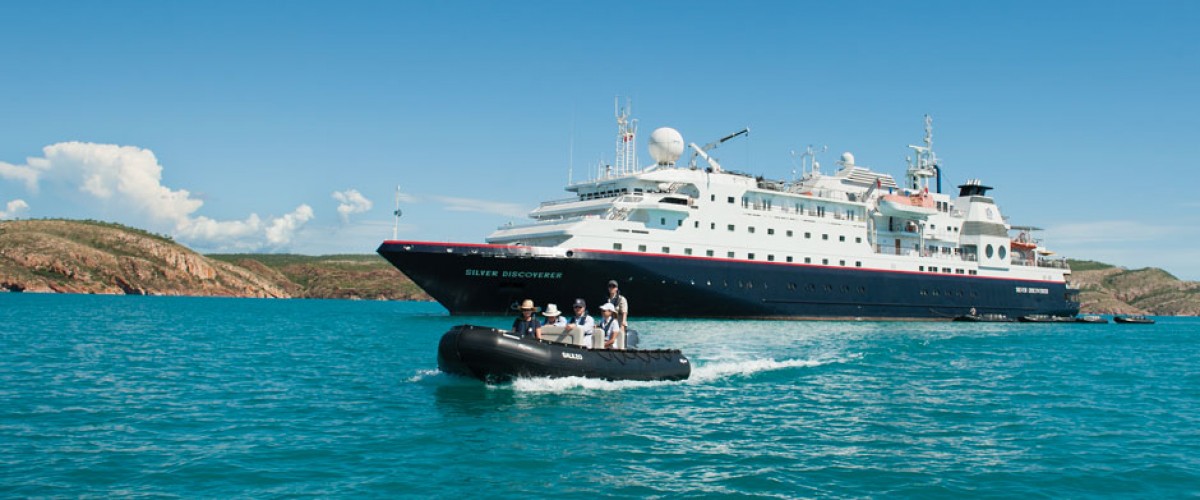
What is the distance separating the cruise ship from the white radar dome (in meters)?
0.07

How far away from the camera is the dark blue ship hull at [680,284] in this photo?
33.7m

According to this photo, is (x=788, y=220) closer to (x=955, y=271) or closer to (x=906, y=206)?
(x=906, y=206)

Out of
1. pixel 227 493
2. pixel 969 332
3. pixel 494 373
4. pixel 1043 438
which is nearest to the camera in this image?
pixel 227 493

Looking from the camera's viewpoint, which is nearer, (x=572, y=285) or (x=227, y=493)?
(x=227, y=493)

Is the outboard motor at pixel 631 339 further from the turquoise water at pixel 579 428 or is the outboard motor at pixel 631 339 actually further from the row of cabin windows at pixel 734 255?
the row of cabin windows at pixel 734 255

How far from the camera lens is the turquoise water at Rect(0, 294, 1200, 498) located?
9.24 m

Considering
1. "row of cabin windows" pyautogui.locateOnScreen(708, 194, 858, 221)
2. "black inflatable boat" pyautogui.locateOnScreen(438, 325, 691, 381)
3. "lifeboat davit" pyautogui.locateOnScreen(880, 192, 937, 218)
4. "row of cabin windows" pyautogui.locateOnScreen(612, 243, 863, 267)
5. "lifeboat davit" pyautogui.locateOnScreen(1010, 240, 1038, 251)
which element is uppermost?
"lifeboat davit" pyautogui.locateOnScreen(880, 192, 937, 218)

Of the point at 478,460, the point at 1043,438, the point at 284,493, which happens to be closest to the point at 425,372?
the point at 478,460

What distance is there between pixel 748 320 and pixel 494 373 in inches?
→ 1018

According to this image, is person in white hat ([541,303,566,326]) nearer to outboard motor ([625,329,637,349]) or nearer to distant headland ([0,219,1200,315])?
outboard motor ([625,329,637,349])

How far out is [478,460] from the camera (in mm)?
10164

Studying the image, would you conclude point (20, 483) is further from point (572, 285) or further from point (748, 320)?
point (748, 320)

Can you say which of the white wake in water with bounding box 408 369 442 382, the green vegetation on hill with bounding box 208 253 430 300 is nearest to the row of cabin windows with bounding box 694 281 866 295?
the white wake in water with bounding box 408 369 442 382

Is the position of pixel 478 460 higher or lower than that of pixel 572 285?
lower
